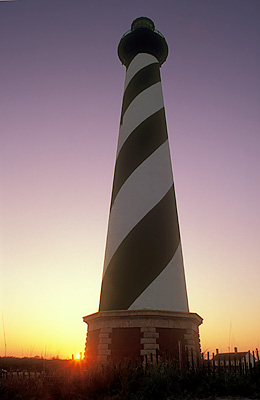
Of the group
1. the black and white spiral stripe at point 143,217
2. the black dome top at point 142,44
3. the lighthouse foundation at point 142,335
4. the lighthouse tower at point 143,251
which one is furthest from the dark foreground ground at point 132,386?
the black dome top at point 142,44

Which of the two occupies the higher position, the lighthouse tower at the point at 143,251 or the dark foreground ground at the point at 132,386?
the lighthouse tower at the point at 143,251

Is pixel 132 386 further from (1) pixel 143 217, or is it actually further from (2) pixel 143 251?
(1) pixel 143 217

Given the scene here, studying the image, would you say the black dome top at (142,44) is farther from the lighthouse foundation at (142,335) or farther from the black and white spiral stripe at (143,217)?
the lighthouse foundation at (142,335)

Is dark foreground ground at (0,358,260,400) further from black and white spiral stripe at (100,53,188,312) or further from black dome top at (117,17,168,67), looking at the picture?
black dome top at (117,17,168,67)

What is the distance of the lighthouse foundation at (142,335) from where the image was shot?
10.9 m

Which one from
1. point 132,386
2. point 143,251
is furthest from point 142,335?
point 132,386

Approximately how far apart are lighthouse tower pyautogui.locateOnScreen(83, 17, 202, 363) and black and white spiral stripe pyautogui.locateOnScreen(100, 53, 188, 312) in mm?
29

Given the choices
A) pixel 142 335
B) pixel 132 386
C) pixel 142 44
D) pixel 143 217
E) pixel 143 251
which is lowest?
pixel 132 386

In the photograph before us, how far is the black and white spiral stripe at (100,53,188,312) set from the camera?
12.2 meters

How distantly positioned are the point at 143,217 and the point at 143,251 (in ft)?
4.32

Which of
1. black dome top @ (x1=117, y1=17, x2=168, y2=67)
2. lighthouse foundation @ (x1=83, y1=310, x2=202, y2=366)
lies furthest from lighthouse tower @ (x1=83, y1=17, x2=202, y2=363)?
black dome top @ (x1=117, y1=17, x2=168, y2=67)

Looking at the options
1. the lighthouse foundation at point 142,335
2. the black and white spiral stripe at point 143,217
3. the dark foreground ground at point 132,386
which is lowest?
the dark foreground ground at point 132,386

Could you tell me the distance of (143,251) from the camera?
1254 cm

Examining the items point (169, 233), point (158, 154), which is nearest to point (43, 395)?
point (169, 233)
